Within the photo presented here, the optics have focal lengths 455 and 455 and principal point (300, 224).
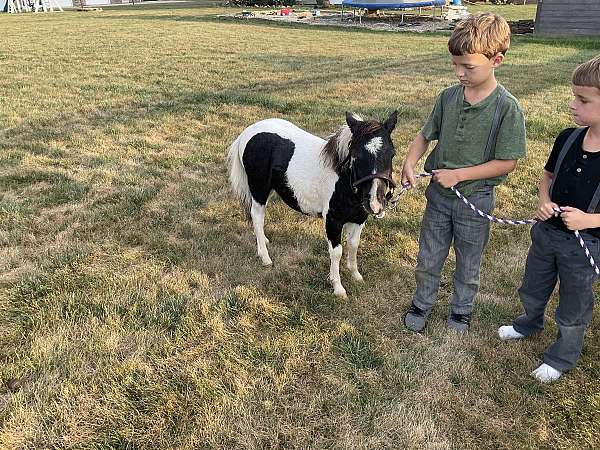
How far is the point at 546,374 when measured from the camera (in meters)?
2.57

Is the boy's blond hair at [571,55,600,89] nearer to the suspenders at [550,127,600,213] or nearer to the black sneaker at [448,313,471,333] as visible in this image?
the suspenders at [550,127,600,213]

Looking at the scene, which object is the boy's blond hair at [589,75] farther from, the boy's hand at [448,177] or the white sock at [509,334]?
the white sock at [509,334]

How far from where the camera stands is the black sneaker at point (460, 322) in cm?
299

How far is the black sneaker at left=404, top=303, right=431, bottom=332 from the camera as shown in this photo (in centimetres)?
303

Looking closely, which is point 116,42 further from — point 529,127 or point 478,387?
point 478,387

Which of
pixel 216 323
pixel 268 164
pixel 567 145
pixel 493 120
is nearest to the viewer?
pixel 567 145

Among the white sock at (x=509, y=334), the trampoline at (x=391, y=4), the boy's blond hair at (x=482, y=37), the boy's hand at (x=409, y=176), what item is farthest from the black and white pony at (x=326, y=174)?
the trampoline at (x=391, y=4)

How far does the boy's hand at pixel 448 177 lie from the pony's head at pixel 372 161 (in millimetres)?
276

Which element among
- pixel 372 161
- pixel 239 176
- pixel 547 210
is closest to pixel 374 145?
pixel 372 161

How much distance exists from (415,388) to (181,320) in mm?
1538

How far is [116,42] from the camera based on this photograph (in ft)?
50.2

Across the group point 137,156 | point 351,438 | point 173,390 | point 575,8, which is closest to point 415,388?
point 351,438

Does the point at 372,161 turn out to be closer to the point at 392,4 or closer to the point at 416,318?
the point at 416,318

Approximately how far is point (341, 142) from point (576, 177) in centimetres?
132
